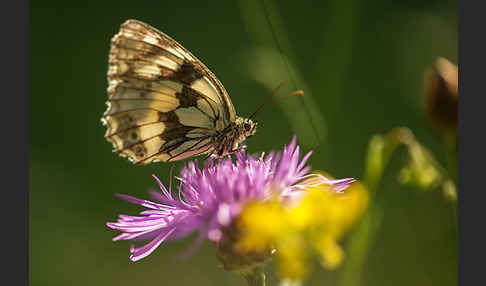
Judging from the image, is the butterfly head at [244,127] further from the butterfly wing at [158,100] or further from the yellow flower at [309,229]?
the yellow flower at [309,229]

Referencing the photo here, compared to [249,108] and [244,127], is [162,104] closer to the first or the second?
[244,127]

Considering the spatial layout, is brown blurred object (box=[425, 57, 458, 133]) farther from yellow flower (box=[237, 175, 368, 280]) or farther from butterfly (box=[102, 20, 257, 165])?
yellow flower (box=[237, 175, 368, 280])

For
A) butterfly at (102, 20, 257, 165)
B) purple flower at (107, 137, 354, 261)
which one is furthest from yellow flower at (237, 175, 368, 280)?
butterfly at (102, 20, 257, 165)

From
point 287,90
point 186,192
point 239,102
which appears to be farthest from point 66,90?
point 186,192

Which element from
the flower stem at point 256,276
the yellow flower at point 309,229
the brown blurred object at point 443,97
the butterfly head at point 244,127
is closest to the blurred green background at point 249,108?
the butterfly head at point 244,127

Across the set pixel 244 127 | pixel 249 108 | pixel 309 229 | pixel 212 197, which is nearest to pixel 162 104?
pixel 244 127

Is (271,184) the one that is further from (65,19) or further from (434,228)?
(65,19)
